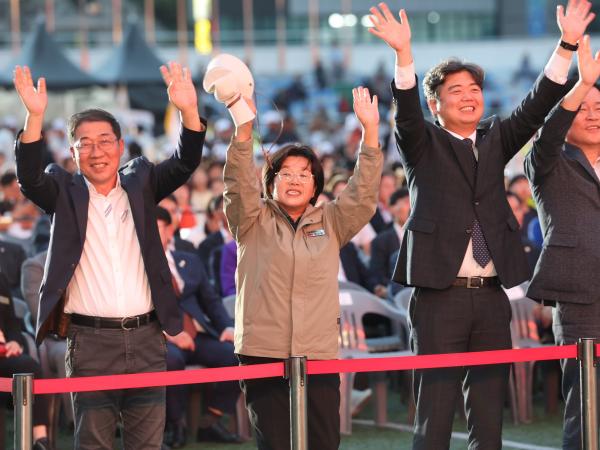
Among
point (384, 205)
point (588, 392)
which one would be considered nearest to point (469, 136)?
point (588, 392)

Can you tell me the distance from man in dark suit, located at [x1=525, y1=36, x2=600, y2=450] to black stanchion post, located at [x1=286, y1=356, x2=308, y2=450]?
1.31 m

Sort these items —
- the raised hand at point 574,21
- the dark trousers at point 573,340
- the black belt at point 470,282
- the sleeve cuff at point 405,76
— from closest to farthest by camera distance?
the sleeve cuff at point 405,76 < the black belt at point 470,282 < the raised hand at point 574,21 < the dark trousers at point 573,340

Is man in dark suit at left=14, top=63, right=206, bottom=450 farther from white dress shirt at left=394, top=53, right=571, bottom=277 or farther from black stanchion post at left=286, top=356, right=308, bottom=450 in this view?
white dress shirt at left=394, top=53, right=571, bottom=277

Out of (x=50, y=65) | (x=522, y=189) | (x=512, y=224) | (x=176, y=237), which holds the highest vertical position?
(x=50, y=65)

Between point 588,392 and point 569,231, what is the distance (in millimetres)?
770

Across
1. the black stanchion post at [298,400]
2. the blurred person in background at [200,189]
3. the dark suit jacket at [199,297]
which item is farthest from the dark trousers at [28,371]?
the blurred person in background at [200,189]

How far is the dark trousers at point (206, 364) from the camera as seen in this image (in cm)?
786

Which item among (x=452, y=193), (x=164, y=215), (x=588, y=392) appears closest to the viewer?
(x=588, y=392)

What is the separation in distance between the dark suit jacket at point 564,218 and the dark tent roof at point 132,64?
16946mm

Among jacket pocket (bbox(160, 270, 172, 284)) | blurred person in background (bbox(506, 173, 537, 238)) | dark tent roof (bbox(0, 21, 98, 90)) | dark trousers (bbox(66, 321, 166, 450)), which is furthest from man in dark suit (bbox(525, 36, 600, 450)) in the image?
dark tent roof (bbox(0, 21, 98, 90))

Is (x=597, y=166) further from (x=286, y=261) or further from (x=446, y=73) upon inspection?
(x=286, y=261)

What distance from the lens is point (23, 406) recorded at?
4.98 meters

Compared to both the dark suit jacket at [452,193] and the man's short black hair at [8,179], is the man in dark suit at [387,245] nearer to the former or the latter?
the man's short black hair at [8,179]

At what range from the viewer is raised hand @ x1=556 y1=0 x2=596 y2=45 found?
227 inches
